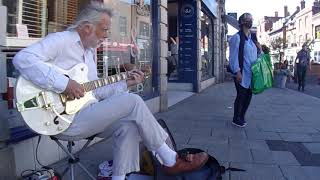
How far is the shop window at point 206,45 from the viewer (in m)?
18.6

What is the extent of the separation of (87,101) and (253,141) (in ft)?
12.1

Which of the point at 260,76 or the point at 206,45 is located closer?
the point at 260,76

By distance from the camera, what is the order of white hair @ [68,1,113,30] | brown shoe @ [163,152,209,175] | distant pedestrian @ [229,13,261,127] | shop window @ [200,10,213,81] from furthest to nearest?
shop window @ [200,10,213,81] → distant pedestrian @ [229,13,261,127] → brown shoe @ [163,152,209,175] → white hair @ [68,1,113,30]

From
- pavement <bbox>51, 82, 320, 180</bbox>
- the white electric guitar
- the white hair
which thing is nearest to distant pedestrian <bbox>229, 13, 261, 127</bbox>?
pavement <bbox>51, 82, 320, 180</bbox>

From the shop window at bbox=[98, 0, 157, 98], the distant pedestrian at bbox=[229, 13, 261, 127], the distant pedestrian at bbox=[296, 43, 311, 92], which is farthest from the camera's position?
the distant pedestrian at bbox=[296, 43, 311, 92]

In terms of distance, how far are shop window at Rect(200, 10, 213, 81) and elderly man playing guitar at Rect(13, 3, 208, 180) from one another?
14554 mm

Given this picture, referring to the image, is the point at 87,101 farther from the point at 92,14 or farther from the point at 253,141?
the point at 253,141

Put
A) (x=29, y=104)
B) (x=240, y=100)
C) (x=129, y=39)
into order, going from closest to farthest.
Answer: (x=29, y=104) → (x=240, y=100) → (x=129, y=39)

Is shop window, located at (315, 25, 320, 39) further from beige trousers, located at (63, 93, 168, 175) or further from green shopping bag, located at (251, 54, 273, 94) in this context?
beige trousers, located at (63, 93, 168, 175)

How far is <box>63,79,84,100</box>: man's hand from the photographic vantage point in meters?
3.35

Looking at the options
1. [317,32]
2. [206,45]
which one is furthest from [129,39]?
[317,32]

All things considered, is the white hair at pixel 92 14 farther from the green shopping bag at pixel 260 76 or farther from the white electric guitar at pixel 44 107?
the green shopping bag at pixel 260 76

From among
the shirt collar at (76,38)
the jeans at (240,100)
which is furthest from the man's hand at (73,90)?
the jeans at (240,100)

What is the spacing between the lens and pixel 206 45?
20172 mm
